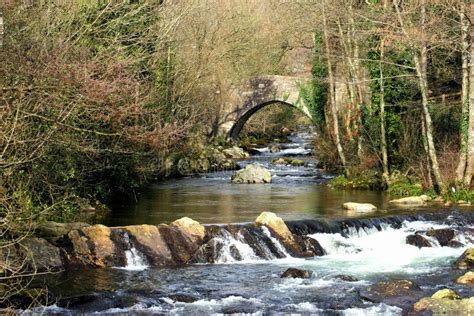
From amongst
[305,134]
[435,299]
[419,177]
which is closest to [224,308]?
[435,299]

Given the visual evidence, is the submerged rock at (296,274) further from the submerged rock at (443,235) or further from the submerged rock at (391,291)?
the submerged rock at (443,235)

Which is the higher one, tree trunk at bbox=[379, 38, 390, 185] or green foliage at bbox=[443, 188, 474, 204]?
tree trunk at bbox=[379, 38, 390, 185]

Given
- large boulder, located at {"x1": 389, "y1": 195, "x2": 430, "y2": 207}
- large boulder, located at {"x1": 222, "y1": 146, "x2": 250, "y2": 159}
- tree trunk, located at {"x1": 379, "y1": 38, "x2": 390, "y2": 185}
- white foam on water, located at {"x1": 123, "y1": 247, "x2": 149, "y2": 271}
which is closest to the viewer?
white foam on water, located at {"x1": 123, "y1": 247, "x2": 149, "y2": 271}

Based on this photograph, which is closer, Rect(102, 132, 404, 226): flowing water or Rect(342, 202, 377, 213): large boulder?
Rect(102, 132, 404, 226): flowing water

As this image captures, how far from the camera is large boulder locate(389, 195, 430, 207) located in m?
21.8

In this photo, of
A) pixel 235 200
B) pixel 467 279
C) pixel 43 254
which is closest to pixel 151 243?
pixel 43 254

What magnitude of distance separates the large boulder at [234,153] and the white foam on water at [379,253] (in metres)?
21.3

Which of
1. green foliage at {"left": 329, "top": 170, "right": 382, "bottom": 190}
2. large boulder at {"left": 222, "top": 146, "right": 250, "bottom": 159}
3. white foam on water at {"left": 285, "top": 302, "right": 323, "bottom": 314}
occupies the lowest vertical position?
white foam on water at {"left": 285, "top": 302, "right": 323, "bottom": 314}

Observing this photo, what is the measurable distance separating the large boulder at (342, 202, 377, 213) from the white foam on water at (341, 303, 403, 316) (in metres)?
8.78

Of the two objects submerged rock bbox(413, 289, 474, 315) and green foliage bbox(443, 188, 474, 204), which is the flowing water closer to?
green foliage bbox(443, 188, 474, 204)

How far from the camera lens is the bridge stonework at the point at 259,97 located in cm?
3850

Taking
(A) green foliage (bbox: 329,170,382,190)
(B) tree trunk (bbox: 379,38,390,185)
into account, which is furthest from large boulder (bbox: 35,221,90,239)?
(B) tree trunk (bbox: 379,38,390,185)

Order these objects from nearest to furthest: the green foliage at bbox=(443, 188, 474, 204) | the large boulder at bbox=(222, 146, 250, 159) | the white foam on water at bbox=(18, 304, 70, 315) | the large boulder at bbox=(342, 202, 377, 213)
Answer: the white foam on water at bbox=(18, 304, 70, 315) < the large boulder at bbox=(342, 202, 377, 213) < the green foliage at bbox=(443, 188, 474, 204) < the large boulder at bbox=(222, 146, 250, 159)

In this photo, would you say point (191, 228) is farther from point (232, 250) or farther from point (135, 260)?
point (135, 260)
